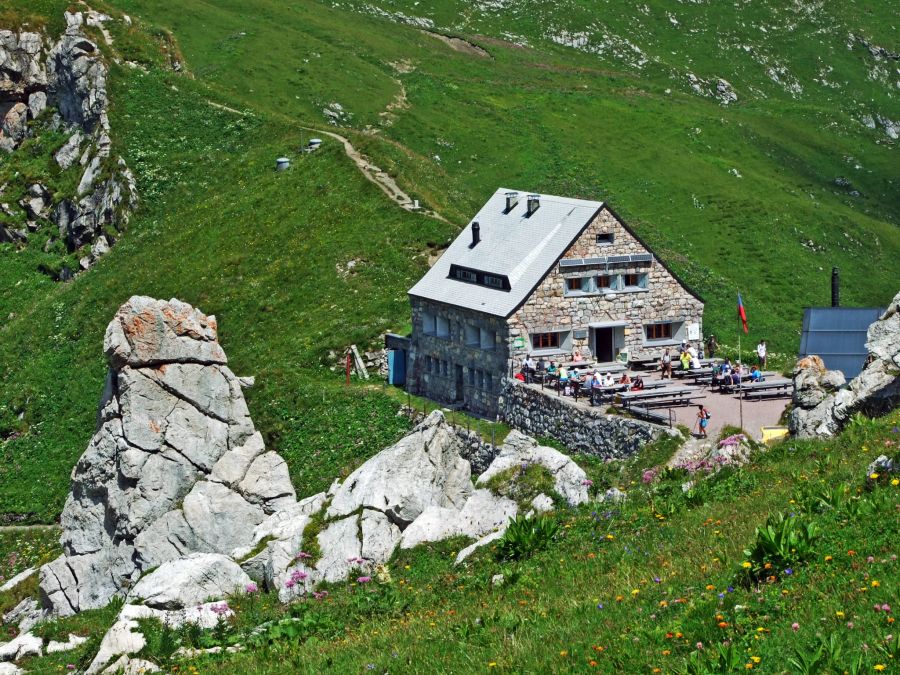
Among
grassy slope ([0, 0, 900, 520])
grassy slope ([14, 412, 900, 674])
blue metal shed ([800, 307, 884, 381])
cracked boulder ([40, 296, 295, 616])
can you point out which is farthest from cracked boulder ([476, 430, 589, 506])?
grassy slope ([0, 0, 900, 520])

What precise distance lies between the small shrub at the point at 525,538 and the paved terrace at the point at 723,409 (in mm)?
15497

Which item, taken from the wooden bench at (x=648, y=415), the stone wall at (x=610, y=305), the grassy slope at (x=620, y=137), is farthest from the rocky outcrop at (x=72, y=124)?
the wooden bench at (x=648, y=415)

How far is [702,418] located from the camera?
4816 centimetres

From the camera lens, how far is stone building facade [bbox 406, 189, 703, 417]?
5925 centimetres

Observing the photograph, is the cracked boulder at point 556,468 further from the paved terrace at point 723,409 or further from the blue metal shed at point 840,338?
the blue metal shed at point 840,338

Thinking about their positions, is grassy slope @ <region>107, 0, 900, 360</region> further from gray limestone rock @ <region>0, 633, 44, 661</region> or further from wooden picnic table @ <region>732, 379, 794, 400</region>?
gray limestone rock @ <region>0, 633, 44, 661</region>

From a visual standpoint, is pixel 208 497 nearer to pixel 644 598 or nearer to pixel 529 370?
pixel 529 370

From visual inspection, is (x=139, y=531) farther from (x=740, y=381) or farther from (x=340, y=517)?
(x=740, y=381)

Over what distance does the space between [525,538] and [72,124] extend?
89.1 metres

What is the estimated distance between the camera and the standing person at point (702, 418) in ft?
153

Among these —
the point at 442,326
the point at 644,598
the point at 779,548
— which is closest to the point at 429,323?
the point at 442,326

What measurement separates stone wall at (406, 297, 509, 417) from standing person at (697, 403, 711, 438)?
10817mm

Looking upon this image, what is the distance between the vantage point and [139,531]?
5584cm

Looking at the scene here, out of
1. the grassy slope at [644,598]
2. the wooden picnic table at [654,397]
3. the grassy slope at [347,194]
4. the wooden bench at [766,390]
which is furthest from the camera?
the grassy slope at [347,194]
